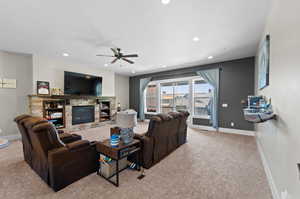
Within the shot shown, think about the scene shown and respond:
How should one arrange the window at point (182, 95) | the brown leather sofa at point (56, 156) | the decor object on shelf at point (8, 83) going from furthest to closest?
the window at point (182, 95) → the decor object on shelf at point (8, 83) → the brown leather sofa at point (56, 156)

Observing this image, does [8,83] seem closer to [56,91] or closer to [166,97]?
[56,91]

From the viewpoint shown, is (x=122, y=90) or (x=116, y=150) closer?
(x=116, y=150)

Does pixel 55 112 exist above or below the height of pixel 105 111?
above

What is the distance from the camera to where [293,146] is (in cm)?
113

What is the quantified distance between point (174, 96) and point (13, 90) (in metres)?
6.05

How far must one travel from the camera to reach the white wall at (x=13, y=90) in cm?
380

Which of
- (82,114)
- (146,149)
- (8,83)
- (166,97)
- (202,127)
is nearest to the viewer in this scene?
(146,149)

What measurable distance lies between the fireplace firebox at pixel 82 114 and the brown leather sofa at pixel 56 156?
2.90 metres

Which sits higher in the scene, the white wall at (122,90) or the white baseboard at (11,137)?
the white wall at (122,90)

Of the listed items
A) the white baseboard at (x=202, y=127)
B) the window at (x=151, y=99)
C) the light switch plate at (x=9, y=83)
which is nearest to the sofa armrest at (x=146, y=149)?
the white baseboard at (x=202, y=127)

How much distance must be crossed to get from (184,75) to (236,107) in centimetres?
247

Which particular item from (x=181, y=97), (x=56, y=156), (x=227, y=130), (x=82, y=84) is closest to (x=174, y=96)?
(x=181, y=97)

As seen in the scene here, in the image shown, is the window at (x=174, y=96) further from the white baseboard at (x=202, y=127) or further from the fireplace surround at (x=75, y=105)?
the fireplace surround at (x=75, y=105)

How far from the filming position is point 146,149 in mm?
2232
